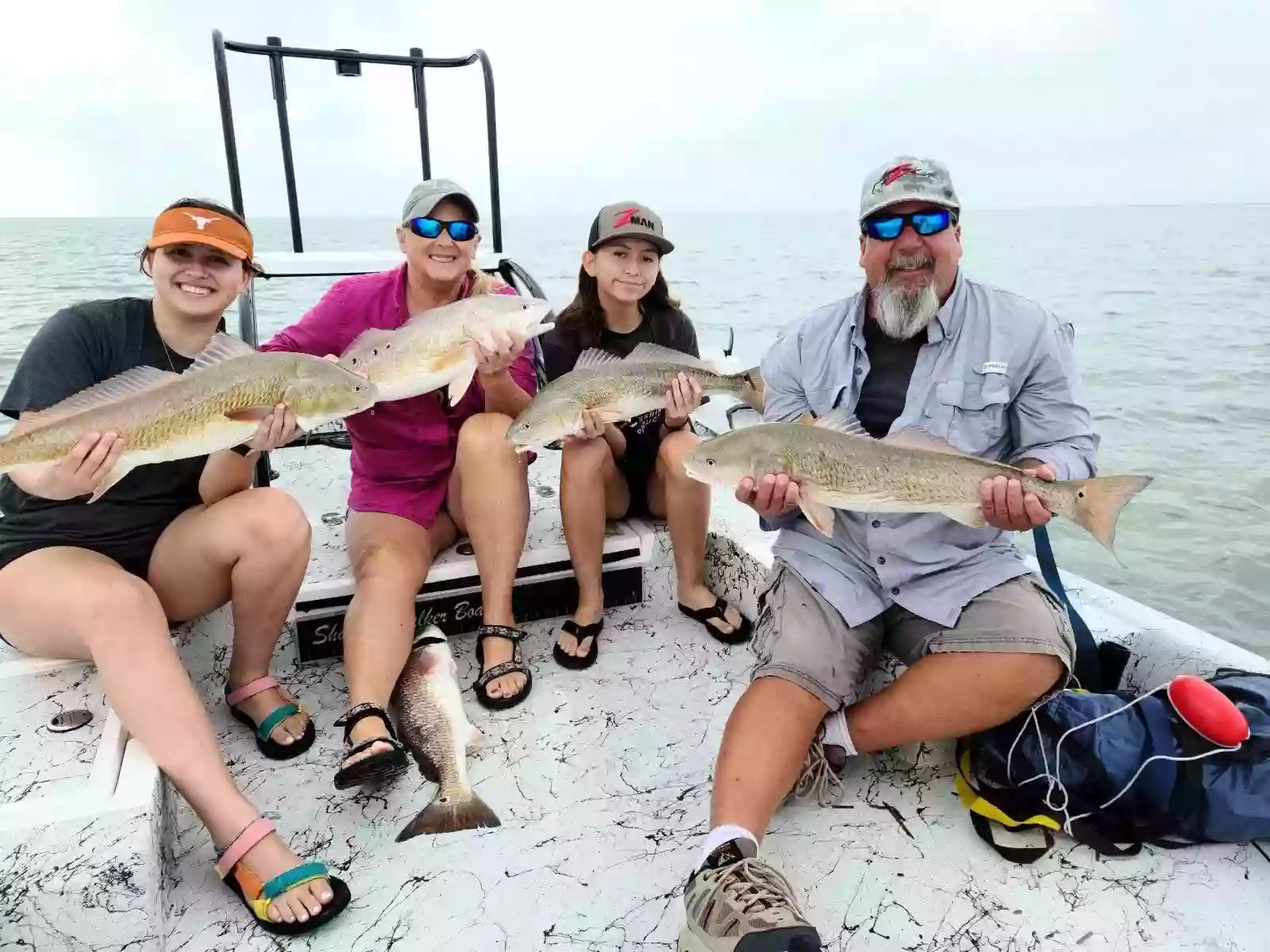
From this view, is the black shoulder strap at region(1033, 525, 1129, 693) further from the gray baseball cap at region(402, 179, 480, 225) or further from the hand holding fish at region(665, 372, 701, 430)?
the gray baseball cap at region(402, 179, 480, 225)

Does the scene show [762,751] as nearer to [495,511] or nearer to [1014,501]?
[1014,501]

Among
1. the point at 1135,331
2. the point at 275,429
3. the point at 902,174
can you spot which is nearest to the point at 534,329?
the point at 275,429

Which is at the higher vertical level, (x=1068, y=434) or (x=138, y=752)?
(x=1068, y=434)

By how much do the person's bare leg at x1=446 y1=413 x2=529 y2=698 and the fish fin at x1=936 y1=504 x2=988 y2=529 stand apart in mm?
1618

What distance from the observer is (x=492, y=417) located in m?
3.28

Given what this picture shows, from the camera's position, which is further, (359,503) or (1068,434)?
(359,503)

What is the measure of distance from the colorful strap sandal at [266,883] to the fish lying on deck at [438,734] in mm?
309

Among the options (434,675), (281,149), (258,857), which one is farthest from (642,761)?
(281,149)

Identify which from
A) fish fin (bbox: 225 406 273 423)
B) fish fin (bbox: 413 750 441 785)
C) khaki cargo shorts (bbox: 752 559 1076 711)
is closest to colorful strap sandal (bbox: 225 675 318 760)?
fish fin (bbox: 413 750 441 785)

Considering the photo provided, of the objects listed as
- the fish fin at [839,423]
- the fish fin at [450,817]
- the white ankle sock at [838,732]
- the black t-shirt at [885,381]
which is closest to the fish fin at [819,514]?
the fish fin at [839,423]

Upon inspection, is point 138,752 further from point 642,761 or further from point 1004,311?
point 1004,311

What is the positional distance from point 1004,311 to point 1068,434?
462 mm

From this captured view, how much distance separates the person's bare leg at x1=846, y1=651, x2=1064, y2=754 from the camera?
239 cm

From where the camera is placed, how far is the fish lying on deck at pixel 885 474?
2346 millimetres
